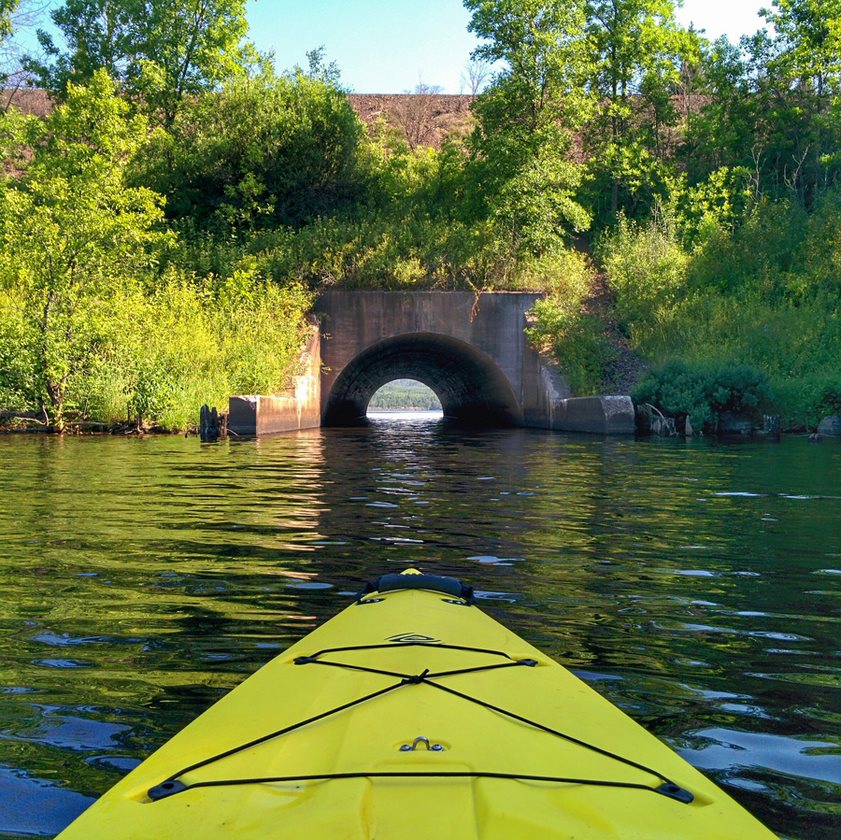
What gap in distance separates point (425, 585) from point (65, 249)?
17.2 metres

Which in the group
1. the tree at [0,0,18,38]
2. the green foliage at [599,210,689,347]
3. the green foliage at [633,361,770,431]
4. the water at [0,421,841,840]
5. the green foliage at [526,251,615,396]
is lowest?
the water at [0,421,841,840]

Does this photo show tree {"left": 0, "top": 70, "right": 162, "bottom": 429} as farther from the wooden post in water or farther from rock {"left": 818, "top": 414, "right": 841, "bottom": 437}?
rock {"left": 818, "top": 414, "right": 841, "bottom": 437}

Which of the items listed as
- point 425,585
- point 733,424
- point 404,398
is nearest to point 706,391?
point 733,424

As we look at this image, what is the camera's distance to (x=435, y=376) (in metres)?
32.2

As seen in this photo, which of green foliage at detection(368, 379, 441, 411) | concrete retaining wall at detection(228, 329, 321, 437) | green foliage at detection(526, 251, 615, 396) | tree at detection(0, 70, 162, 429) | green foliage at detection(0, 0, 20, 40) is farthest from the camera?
green foliage at detection(368, 379, 441, 411)

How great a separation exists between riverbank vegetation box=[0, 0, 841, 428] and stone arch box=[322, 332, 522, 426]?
173 centimetres

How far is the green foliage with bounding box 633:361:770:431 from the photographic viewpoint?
19.9 metres

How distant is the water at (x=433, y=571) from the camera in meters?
3.24

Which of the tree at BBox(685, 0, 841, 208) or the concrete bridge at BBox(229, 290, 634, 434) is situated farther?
the tree at BBox(685, 0, 841, 208)

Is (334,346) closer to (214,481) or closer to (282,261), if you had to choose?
(282,261)

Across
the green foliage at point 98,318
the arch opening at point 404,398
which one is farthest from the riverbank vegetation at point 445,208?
the arch opening at point 404,398

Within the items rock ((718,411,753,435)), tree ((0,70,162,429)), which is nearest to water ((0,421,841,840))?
tree ((0,70,162,429))

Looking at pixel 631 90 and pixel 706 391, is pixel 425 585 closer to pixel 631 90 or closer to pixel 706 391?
pixel 706 391

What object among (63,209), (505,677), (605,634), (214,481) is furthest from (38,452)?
(505,677)
